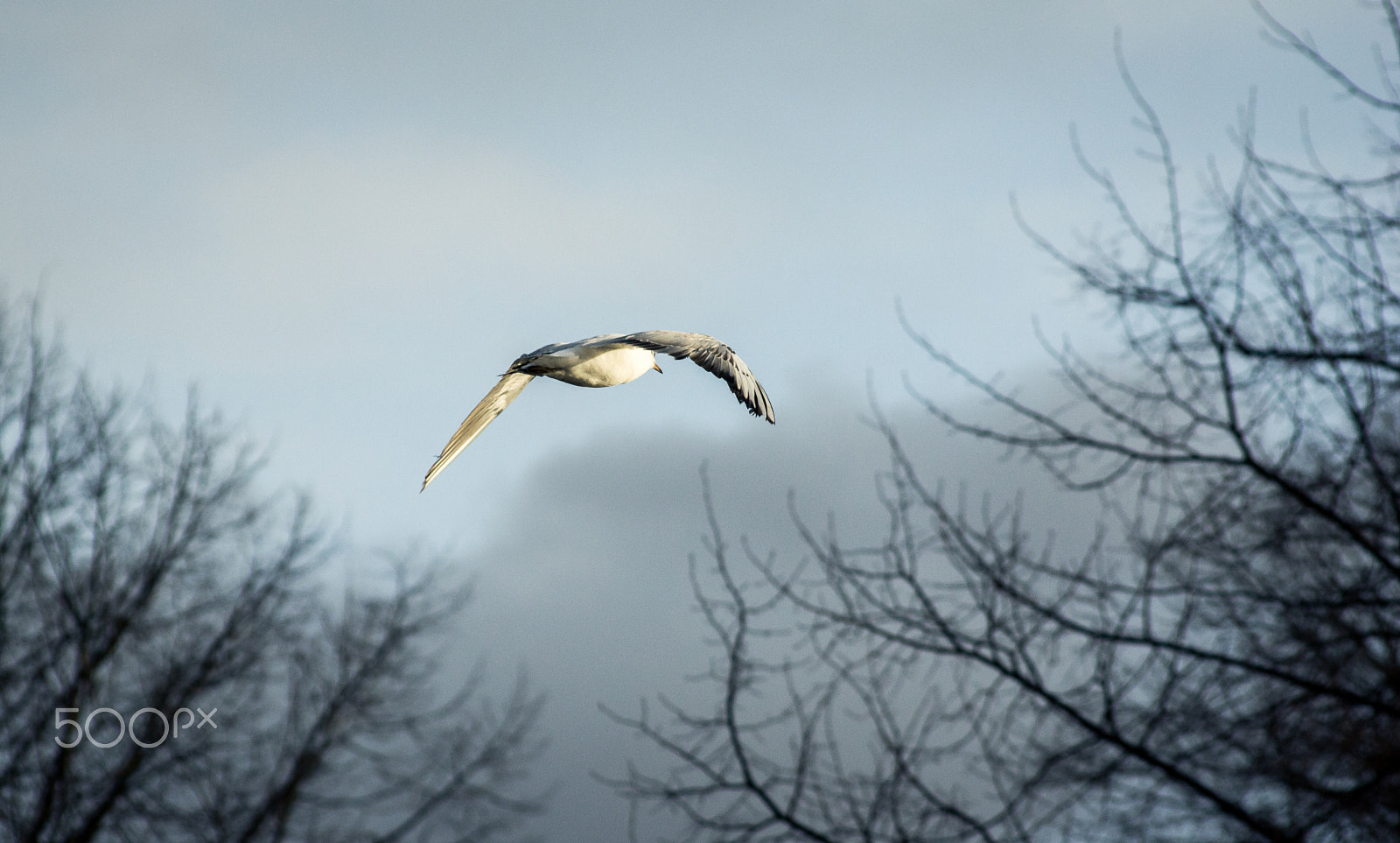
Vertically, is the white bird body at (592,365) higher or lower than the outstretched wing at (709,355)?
lower

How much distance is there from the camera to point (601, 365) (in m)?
1.21

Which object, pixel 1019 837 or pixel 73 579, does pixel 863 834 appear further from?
pixel 73 579

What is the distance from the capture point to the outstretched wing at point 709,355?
1222mm

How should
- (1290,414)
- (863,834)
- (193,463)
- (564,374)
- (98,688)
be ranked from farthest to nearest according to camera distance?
(193,463) → (98,688) → (1290,414) → (863,834) → (564,374)

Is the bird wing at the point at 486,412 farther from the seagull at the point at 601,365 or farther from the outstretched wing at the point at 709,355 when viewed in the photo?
the outstretched wing at the point at 709,355

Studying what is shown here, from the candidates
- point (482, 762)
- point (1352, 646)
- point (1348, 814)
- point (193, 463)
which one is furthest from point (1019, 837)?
point (193, 463)

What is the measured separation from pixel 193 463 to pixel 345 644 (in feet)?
7.02

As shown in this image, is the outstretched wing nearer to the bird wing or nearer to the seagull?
the seagull

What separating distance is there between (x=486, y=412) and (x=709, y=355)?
0.33 metres

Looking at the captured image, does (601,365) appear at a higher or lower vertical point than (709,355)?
lower

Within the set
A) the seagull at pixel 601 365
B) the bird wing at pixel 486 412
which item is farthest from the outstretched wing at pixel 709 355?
the bird wing at pixel 486 412

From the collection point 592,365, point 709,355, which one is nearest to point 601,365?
point 592,365

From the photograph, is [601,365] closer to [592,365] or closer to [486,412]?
[592,365]

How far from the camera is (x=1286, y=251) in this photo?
4.43 meters
